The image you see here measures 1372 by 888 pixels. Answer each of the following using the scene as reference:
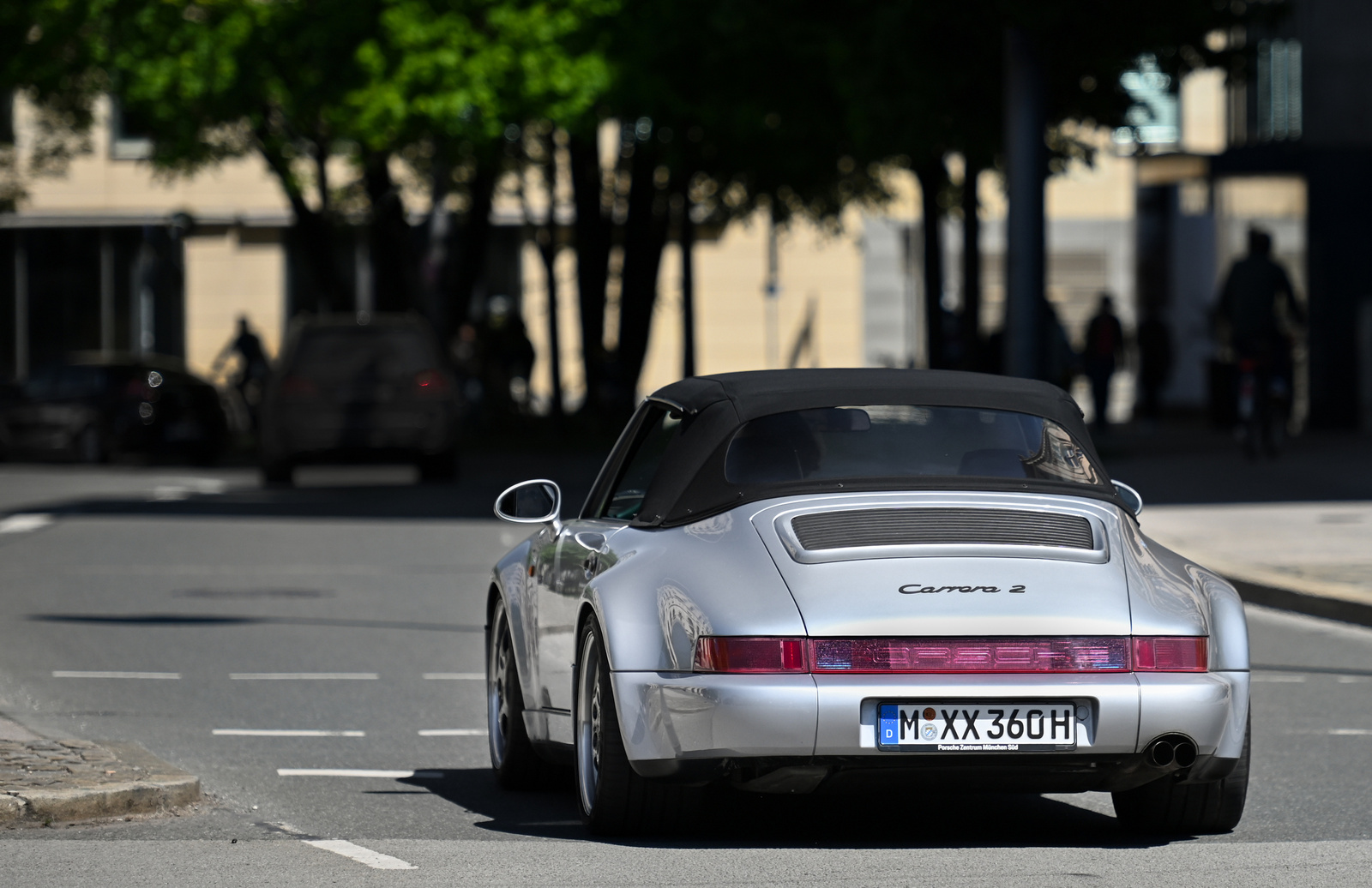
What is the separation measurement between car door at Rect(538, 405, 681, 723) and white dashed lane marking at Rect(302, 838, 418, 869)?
739 millimetres

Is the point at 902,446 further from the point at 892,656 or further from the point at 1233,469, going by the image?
the point at 1233,469

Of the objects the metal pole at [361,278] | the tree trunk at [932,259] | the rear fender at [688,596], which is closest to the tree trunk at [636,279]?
the tree trunk at [932,259]

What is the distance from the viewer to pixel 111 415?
103 feet

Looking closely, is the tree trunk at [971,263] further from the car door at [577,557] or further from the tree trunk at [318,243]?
the car door at [577,557]

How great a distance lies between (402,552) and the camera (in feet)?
59.3

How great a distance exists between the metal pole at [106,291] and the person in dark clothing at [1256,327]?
3428cm

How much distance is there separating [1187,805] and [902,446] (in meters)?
1.23

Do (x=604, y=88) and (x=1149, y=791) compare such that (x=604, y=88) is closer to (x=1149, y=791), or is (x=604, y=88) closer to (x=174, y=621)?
(x=174, y=621)

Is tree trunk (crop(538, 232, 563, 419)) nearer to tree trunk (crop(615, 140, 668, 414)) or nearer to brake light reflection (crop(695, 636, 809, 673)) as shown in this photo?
tree trunk (crop(615, 140, 668, 414))

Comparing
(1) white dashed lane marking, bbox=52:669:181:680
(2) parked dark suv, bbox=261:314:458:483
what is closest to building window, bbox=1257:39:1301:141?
(2) parked dark suv, bbox=261:314:458:483

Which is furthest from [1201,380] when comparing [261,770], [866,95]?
[261,770]

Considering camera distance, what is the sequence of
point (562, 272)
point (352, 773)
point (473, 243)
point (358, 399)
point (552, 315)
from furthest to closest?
point (562, 272) → point (552, 315) → point (473, 243) → point (358, 399) → point (352, 773)

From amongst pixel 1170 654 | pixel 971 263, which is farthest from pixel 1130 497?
pixel 971 263

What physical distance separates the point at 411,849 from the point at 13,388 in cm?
2731
